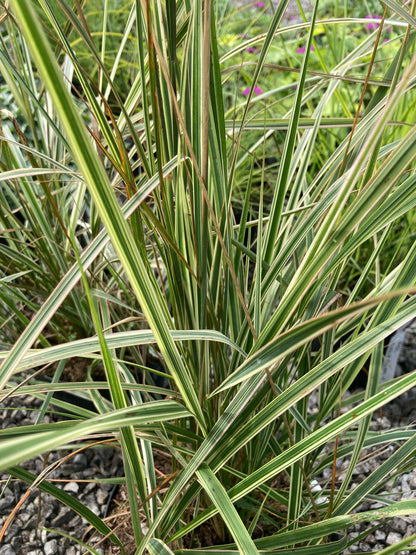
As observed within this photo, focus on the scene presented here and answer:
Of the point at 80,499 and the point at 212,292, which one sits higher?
the point at 212,292

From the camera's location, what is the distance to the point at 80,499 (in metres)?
1.14

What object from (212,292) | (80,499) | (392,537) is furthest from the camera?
(80,499)

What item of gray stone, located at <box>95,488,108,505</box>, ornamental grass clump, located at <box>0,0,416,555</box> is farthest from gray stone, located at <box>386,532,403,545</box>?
gray stone, located at <box>95,488,108,505</box>

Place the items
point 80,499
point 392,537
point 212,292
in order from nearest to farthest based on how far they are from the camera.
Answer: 1. point 212,292
2. point 392,537
3. point 80,499

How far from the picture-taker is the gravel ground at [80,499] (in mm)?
1029

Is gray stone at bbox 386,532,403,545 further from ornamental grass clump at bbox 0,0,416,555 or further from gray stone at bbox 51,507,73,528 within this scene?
gray stone at bbox 51,507,73,528

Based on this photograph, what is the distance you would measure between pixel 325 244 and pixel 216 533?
2.01 feet

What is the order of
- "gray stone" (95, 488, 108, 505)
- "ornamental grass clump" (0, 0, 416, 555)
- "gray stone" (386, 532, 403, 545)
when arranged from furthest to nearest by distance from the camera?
"gray stone" (95, 488, 108, 505)
"gray stone" (386, 532, 403, 545)
"ornamental grass clump" (0, 0, 416, 555)

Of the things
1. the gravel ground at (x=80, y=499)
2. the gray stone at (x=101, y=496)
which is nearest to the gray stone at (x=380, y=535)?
the gravel ground at (x=80, y=499)

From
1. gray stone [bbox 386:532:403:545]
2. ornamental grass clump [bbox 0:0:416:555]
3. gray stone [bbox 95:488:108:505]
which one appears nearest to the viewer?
ornamental grass clump [bbox 0:0:416:555]

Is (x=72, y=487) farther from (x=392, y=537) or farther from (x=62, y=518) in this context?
(x=392, y=537)

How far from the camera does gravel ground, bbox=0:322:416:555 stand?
103 cm

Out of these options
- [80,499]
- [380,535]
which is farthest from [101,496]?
[380,535]

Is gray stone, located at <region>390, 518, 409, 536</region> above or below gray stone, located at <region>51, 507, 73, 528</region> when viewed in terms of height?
below
